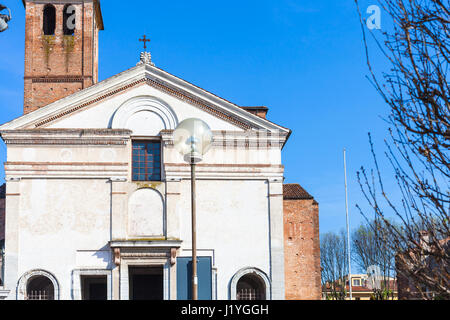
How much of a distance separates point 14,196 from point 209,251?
7.65 m

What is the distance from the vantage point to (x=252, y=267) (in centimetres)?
2427

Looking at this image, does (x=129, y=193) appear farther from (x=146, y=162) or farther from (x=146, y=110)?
(x=146, y=110)

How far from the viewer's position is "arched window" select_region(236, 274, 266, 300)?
25141 millimetres

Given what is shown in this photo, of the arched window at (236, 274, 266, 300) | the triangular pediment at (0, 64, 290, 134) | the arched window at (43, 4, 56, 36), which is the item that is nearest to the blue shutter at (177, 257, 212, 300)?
the arched window at (236, 274, 266, 300)

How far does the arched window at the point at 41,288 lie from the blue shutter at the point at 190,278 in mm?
4955

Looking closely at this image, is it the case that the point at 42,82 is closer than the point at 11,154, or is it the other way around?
the point at 11,154

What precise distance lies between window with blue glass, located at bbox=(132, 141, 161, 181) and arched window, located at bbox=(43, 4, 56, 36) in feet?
34.8

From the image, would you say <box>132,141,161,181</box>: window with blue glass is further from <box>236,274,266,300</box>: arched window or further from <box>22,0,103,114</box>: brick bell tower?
<box>22,0,103,114</box>: brick bell tower

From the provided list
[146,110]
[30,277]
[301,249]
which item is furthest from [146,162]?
[301,249]

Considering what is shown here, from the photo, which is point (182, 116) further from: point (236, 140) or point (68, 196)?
point (68, 196)

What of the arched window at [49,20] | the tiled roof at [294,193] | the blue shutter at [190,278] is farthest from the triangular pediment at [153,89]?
the arched window at [49,20]

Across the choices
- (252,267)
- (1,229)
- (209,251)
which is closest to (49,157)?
(1,229)

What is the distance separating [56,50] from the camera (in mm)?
31641

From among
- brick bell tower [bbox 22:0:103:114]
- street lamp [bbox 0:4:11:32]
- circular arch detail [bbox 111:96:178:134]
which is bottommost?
street lamp [bbox 0:4:11:32]
